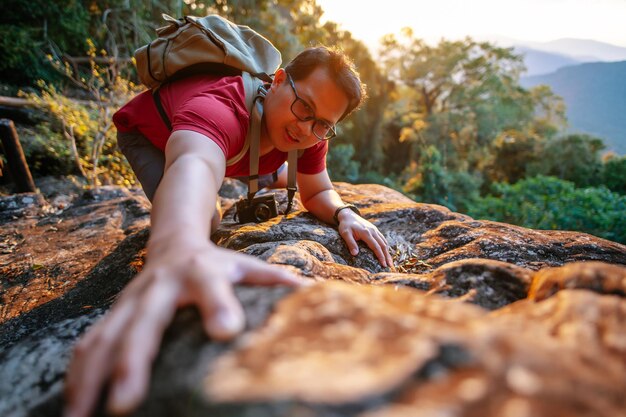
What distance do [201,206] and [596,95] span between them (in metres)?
121

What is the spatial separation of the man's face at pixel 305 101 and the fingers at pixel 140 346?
5.28 ft

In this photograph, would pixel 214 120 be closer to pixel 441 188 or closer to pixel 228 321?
pixel 228 321

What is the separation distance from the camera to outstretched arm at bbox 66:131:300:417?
0.61 metres

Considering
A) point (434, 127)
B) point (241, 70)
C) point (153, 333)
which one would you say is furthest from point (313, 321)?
point (434, 127)

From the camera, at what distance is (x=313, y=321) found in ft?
2.34

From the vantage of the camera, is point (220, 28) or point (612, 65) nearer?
point (220, 28)

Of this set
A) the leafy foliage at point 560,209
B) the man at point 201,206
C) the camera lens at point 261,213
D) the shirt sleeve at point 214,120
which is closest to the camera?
the man at point 201,206

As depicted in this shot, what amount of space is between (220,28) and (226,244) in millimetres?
1666

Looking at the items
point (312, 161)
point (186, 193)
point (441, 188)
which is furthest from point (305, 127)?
point (441, 188)

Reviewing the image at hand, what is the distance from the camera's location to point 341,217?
2367 mm

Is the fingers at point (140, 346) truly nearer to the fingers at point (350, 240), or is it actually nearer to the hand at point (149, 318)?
the hand at point (149, 318)

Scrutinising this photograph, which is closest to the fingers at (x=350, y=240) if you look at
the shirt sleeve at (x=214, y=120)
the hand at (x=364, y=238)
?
the hand at (x=364, y=238)

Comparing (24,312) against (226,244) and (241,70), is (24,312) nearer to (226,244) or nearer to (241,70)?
(226,244)

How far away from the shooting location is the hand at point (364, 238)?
2.09 metres
